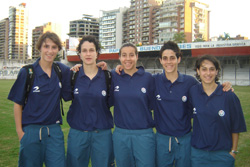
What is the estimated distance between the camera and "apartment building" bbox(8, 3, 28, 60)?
132 meters

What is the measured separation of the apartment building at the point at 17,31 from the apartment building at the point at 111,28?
5228cm

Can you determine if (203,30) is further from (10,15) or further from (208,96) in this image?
(10,15)

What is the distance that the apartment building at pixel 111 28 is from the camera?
4011 inches

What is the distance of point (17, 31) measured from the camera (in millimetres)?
132750

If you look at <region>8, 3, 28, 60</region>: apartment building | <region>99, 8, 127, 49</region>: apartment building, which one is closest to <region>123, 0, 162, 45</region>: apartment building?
<region>99, 8, 127, 49</region>: apartment building

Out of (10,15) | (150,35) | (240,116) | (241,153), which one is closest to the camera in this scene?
(240,116)

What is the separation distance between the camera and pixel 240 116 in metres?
3.26

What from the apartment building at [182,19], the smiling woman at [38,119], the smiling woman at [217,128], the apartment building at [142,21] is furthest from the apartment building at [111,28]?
the smiling woman at [217,128]

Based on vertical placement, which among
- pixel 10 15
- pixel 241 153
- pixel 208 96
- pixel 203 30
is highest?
pixel 10 15

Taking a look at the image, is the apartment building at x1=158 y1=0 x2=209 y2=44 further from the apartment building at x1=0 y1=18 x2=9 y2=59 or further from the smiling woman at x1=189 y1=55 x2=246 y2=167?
the apartment building at x1=0 y1=18 x2=9 y2=59

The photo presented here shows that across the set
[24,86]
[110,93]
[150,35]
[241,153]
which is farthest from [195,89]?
[150,35]

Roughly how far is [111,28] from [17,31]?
61583mm

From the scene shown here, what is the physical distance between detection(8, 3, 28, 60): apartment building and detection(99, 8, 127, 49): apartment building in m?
52.3

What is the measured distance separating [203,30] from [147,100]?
268ft
